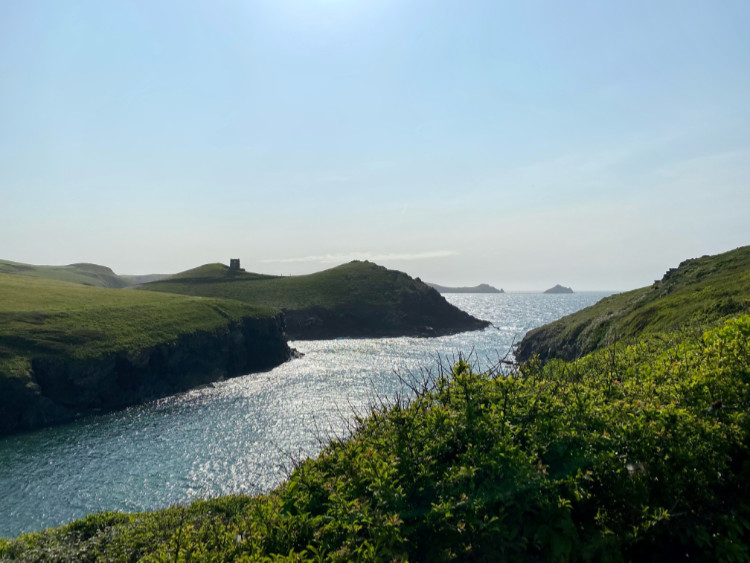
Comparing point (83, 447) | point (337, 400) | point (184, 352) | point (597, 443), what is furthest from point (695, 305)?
point (184, 352)

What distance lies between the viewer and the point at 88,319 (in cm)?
8131

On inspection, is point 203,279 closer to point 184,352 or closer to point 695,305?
point 184,352

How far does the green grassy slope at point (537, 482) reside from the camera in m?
6.77

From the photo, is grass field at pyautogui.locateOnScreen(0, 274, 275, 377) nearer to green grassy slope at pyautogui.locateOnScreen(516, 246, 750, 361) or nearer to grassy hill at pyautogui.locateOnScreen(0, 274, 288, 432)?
grassy hill at pyautogui.locateOnScreen(0, 274, 288, 432)

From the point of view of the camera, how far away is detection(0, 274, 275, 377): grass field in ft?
218

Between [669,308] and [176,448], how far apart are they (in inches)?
2388

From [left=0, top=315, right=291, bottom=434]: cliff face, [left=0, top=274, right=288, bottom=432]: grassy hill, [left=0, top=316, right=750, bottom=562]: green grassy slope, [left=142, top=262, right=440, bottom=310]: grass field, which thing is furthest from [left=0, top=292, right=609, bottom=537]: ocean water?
[left=142, top=262, right=440, bottom=310]: grass field

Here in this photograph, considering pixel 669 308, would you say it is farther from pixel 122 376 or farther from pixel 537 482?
pixel 122 376

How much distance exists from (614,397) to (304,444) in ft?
143

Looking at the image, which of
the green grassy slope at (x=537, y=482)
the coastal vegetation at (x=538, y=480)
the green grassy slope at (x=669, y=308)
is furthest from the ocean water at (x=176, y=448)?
the green grassy slope at (x=669, y=308)

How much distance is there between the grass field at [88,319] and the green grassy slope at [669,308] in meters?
76.7

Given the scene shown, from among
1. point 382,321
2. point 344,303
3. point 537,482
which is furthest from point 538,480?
point 344,303

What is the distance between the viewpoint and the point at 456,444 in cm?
868

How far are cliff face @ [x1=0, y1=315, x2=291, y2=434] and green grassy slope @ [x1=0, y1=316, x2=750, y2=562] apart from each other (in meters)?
66.3
